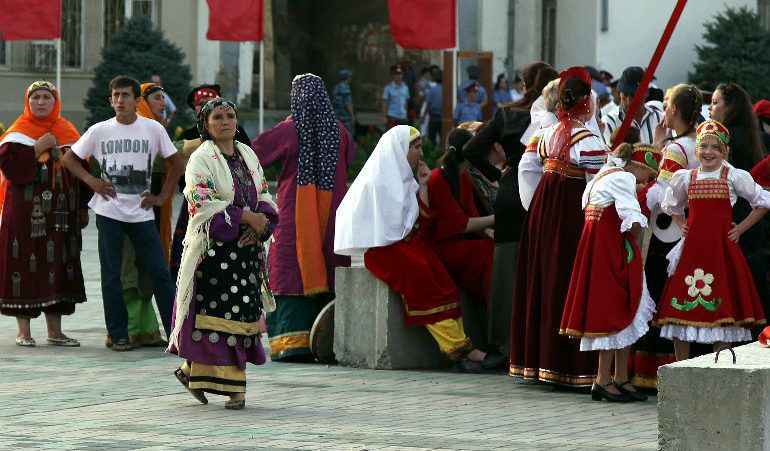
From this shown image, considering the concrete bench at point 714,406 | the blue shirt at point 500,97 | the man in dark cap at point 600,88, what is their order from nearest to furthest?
the concrete bench at point 714,406, the man in dark cap at point 600,88, the blue shirt at point 500,97

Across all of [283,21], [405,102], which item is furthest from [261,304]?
[283,21]

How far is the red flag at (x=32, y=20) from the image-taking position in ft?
68.5

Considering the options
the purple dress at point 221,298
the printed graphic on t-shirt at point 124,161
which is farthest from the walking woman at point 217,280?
the printed graphic on t-shirt at point 124,161

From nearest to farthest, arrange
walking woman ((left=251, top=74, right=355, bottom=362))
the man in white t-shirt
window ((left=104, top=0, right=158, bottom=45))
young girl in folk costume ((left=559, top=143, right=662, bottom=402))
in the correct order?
Answer: young girl in folk costume ((left=559, top=143, right=662, bottom=402)) < walking woman ((left=251, top=74, right=355, bottom=362)) < the man in white t-shirt < window ((left=104, top=0, right=158, bottom=45))

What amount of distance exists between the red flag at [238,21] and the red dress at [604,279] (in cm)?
1390

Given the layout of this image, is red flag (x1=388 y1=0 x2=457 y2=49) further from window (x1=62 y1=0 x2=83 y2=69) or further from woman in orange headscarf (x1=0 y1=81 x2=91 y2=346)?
window (x1=62 y1=0 x2=83 y2=69)

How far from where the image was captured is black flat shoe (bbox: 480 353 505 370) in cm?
1102

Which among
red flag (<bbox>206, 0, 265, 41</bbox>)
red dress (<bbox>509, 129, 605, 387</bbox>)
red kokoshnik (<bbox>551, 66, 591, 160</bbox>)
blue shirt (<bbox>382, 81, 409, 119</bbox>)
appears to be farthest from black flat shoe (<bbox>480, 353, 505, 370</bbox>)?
blue shirt (<bbox>382, 81, 409, 119</bbox>)

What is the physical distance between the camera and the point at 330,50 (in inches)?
1575

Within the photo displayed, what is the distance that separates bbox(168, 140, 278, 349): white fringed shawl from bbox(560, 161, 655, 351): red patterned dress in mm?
2030

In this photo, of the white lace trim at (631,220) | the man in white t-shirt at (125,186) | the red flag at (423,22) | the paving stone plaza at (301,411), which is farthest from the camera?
the red flag at (423,22)

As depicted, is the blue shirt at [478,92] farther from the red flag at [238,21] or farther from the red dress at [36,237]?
the red dress at [36,237]

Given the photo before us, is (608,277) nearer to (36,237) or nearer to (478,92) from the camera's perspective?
(36,237)

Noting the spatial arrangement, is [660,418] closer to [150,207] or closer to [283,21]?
[150,207]
